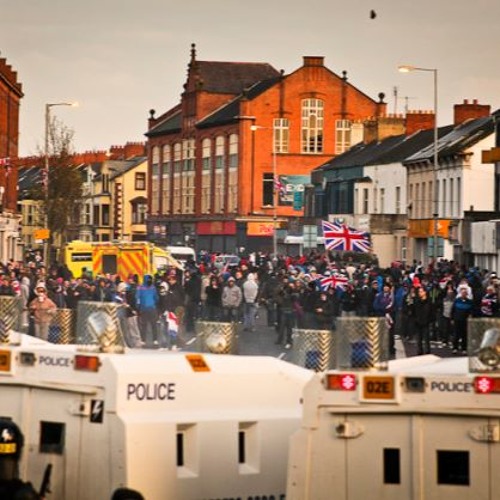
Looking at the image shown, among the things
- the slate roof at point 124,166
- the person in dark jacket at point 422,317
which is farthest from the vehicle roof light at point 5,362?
the slate roof at point 124,166

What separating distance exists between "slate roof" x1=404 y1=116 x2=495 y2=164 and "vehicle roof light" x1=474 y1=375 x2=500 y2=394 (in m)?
70.5

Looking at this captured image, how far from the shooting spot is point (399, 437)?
1184 centimetres

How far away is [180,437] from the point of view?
12.8 meters

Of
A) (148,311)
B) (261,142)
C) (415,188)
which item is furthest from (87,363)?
(261,142)

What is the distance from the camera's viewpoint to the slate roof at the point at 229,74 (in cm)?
15075

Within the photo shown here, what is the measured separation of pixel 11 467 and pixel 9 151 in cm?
10660

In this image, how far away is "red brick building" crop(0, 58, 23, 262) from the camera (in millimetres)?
110125

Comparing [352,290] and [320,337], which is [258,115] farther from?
[320,337]

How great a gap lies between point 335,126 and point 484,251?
69401mm

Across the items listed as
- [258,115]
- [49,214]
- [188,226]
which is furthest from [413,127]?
[188,226]

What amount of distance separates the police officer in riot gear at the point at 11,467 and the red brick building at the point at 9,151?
Result: 305 ft

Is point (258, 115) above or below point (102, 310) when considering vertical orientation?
above

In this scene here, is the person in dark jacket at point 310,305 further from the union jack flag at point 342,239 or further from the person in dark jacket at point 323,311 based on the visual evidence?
the union jack flag at point 342,239

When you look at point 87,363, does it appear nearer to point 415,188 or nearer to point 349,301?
point 349,301
